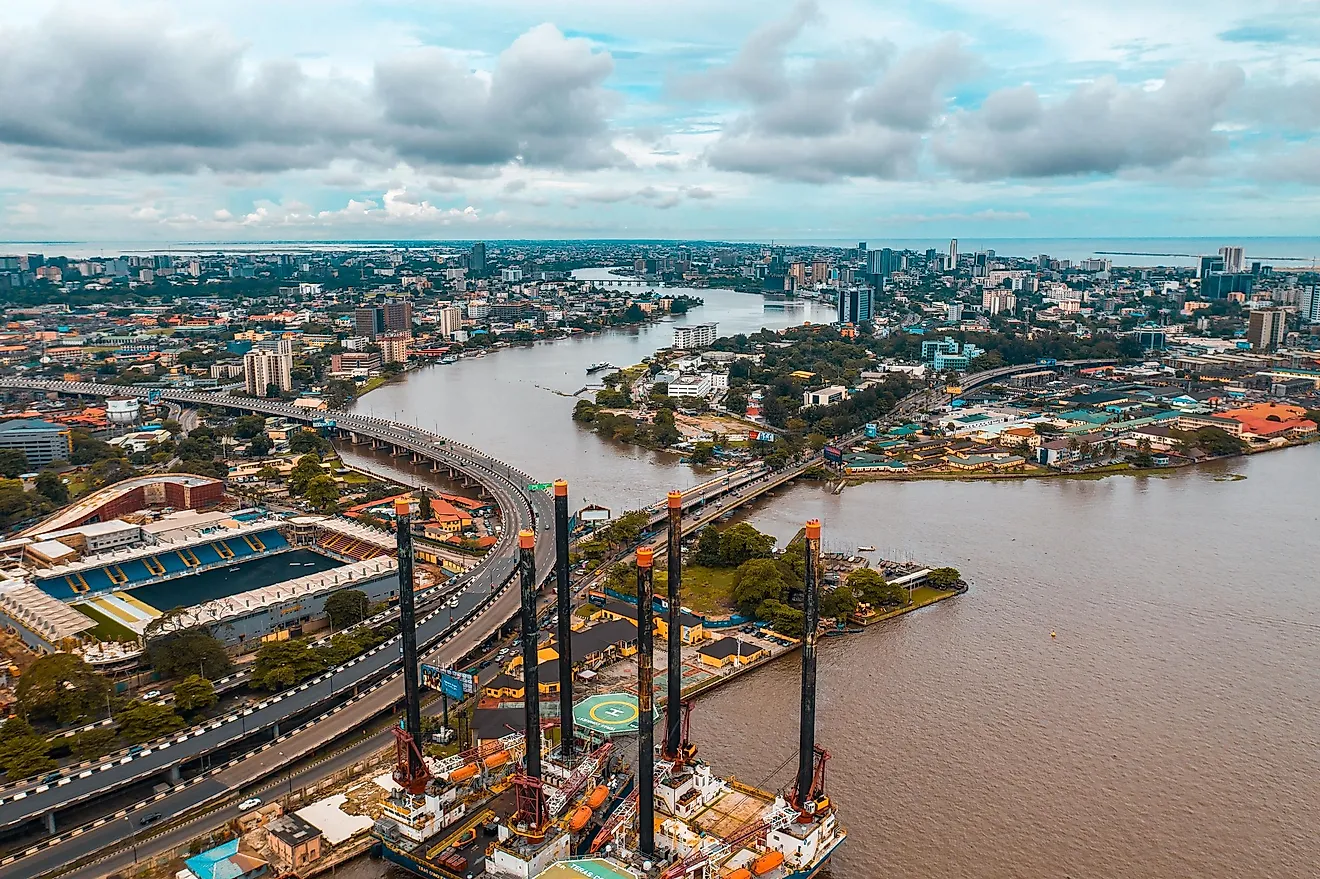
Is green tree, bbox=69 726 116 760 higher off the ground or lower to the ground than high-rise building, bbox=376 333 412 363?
lower

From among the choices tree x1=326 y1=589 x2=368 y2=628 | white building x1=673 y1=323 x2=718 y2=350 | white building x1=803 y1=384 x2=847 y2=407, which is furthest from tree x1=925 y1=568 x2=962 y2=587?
white building x1=673 y1=323 x2=718 y2=350

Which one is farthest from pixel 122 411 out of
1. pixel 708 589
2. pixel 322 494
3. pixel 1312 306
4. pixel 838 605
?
pixel 1312 306

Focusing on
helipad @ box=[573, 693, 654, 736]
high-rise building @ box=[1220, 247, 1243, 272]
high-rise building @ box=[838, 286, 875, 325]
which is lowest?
helipad @ box=[573, 693, 654, 736]

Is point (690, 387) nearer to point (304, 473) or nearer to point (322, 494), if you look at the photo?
point (304, 473)

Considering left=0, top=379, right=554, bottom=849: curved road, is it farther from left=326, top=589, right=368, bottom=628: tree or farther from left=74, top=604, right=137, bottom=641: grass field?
left=74, top=604, right=137, bottom=641: grass field

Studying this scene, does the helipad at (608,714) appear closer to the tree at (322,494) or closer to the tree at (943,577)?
the tree at (943,577)

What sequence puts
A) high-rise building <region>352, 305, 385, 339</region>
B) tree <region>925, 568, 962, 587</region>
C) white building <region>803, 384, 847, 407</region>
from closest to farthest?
Answer: tree <region>925, 568, 962, 587</region> → white building <region>803, 384, 847, 407</region> → high-rise building <region>352, 305, 385, 339</region>

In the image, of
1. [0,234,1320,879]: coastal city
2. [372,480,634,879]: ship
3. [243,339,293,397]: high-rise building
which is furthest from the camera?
[243,339,293,397]: high-rise building

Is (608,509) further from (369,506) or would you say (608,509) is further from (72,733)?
(72,733)
